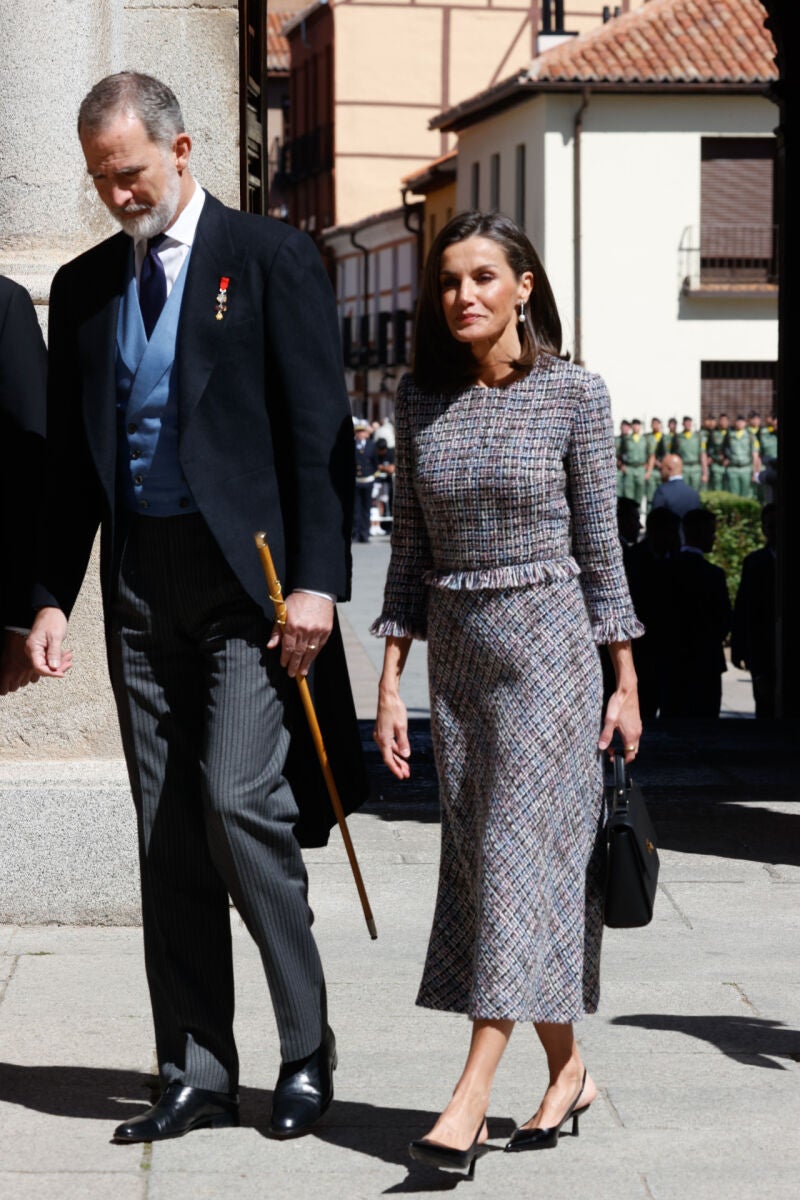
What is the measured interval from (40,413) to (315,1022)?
139 centimetres

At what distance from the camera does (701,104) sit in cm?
4341

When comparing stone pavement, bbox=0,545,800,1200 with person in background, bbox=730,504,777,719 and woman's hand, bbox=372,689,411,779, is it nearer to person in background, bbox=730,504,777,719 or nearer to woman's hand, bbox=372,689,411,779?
woman's hand, bbox=372,689,411,779

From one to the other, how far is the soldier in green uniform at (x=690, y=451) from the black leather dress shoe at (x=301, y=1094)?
35640mm

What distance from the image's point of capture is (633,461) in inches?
1558

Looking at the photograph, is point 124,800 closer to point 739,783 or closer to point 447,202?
point 739,783

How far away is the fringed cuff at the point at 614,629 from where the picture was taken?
168 inches

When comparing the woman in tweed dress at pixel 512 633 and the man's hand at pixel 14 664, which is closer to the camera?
the woman in tweed dress at pixel 512 633

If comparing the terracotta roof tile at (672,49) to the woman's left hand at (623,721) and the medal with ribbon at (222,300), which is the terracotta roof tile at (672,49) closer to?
the medal with ribbon at (222,300)

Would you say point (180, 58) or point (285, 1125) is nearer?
point (285, 1125)

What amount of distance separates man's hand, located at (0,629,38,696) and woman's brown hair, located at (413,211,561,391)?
3.35 feet

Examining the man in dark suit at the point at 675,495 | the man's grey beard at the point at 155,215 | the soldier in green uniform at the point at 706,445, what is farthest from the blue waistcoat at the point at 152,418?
the soldier in green uniform at the point at 706,445

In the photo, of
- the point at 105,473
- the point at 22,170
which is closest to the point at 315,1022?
the point at 105,473

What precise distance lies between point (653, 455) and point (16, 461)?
1416 inches

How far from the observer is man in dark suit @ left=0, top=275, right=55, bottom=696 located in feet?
15.2
